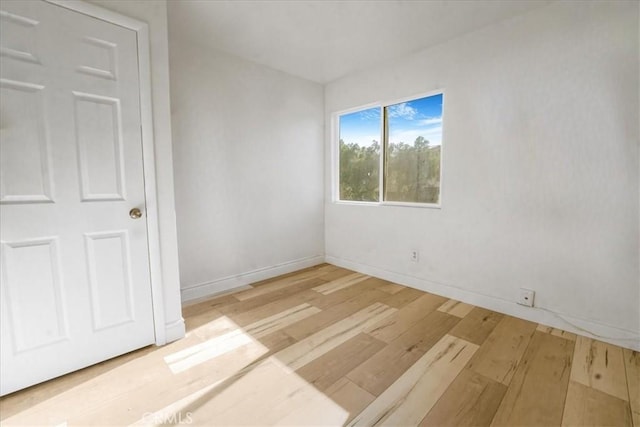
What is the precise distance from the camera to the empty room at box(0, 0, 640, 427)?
143 cm

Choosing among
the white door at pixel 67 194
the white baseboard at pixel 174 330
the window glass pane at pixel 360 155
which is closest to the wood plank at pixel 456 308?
the window glass pane at pixel 360 155

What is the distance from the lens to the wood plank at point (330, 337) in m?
1.76

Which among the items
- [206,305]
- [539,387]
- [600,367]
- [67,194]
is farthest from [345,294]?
[67,194]

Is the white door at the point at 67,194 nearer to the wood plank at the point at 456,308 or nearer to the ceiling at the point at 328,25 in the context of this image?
the ceiling at the point at 328,25

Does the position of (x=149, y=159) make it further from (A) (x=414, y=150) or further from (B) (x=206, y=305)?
(A) (x=414, y=150)

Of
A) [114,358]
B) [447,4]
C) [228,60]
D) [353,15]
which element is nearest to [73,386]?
[114,358]

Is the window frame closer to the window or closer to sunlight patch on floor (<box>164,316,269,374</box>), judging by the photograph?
the window

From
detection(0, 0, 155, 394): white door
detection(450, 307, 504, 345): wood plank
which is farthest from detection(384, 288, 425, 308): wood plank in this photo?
detection(0, 0, 155, 394): white door

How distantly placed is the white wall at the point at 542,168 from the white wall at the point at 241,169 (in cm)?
135

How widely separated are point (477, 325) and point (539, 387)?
0.64m

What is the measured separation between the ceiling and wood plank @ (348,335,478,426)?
2.39m

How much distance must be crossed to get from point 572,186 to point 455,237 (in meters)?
0.90

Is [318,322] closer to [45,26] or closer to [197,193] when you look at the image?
[197,193]

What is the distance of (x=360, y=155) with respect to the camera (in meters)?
3.45
